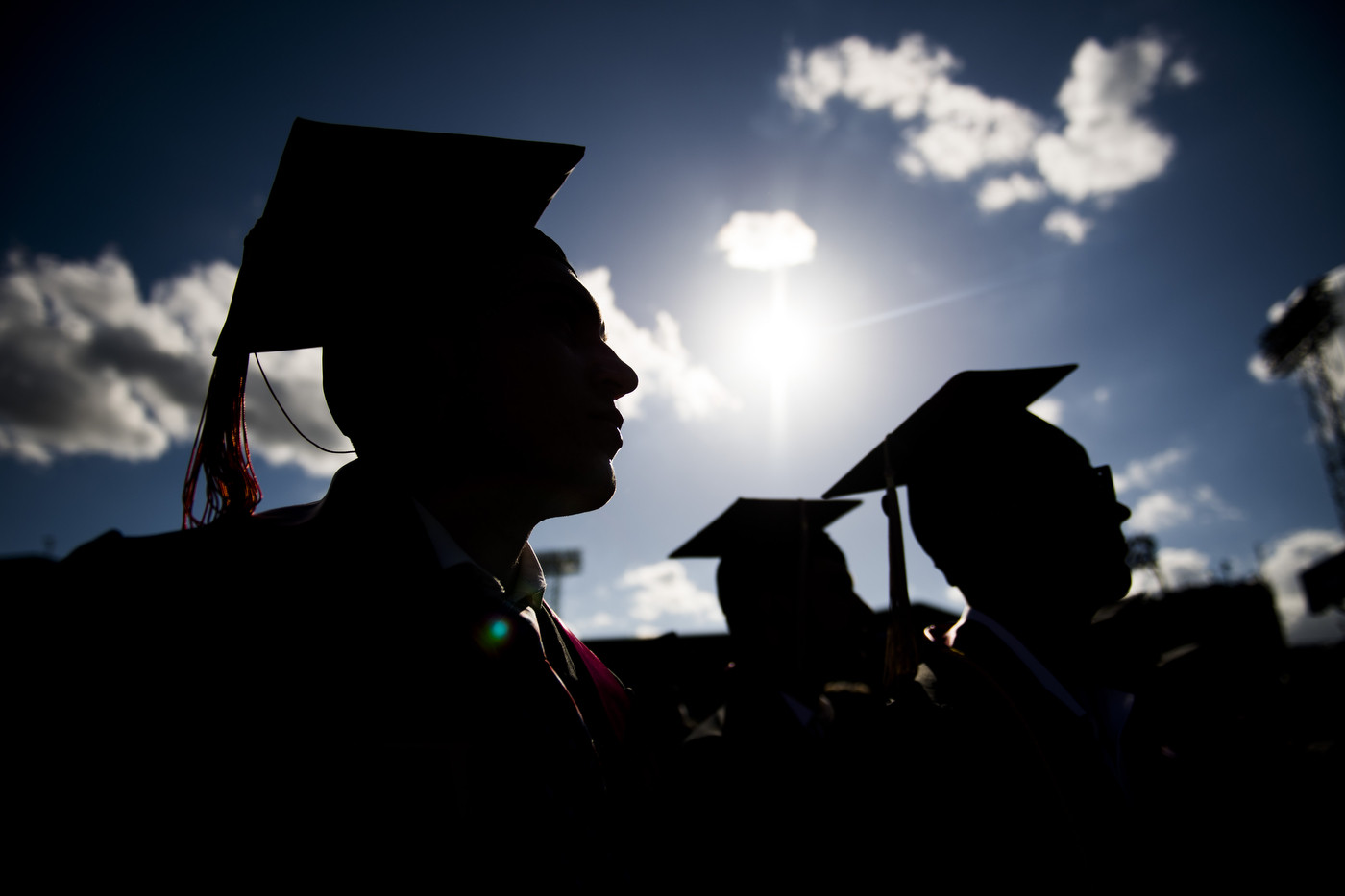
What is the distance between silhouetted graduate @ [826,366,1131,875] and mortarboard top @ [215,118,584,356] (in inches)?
77.0

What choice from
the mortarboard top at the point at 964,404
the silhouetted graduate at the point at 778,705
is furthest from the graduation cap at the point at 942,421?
the silhouetted graduate at the point at 778,705

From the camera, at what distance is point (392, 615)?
1165 millimetres

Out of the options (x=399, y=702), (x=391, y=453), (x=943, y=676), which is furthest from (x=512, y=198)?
(x=943, y=676)

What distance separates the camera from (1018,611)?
86.4 inches

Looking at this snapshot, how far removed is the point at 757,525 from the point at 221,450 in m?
3.80

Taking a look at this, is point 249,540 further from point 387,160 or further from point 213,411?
point 387,160

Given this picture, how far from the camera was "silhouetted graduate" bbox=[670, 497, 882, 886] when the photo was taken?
3.26 meters

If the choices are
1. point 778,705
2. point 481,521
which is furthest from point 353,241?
point 778,705

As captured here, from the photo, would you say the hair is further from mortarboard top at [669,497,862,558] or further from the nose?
mortarboard top at [669,497,862,558]

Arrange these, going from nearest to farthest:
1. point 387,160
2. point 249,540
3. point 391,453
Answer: point 249,540 < point 391,453 < point 387,160

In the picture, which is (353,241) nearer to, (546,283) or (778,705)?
(546,283)

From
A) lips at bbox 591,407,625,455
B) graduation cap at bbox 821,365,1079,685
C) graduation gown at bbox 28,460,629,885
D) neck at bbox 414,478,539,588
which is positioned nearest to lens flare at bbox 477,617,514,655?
graduation gown at bbox 28,460,629,885

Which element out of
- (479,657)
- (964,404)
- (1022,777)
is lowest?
(1022,777)

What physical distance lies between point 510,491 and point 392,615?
42 centimetres
